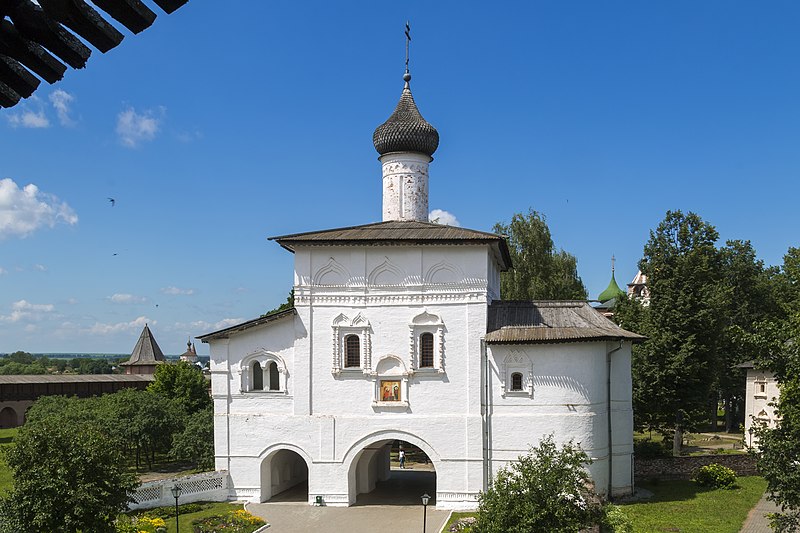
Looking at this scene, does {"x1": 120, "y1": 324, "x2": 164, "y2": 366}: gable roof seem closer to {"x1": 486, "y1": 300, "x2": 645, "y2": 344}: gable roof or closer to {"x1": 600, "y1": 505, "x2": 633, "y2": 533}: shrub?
{"x1": 486, "y1": 300, "x2": 645, "y2": 344}: gable roof

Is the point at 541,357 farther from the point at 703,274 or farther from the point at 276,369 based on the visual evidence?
the point at 703,274

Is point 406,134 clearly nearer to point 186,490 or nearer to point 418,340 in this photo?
point 418,340

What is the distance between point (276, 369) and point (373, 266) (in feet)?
13.2

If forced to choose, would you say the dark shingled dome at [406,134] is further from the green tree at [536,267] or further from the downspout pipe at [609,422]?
the green tree at [536,267]

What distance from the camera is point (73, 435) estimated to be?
44.2 ft

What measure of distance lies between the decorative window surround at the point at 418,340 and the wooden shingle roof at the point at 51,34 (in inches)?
611

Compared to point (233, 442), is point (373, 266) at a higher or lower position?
higher

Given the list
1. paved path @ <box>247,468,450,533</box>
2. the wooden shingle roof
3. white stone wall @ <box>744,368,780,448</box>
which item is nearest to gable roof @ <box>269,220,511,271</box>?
paved path @ <box>247,468,450,533</box>

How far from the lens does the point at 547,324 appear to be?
18594 millimetres

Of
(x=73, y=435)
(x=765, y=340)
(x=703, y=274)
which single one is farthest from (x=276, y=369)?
(x=703, y=274)

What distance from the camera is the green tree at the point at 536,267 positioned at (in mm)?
31250

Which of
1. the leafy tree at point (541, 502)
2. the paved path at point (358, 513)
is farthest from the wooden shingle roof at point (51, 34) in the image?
the paved path at point (358, 513)

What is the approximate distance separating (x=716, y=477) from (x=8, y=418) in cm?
4084

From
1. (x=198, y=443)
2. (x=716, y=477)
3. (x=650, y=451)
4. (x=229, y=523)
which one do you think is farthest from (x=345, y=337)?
(x=716, y=477)
